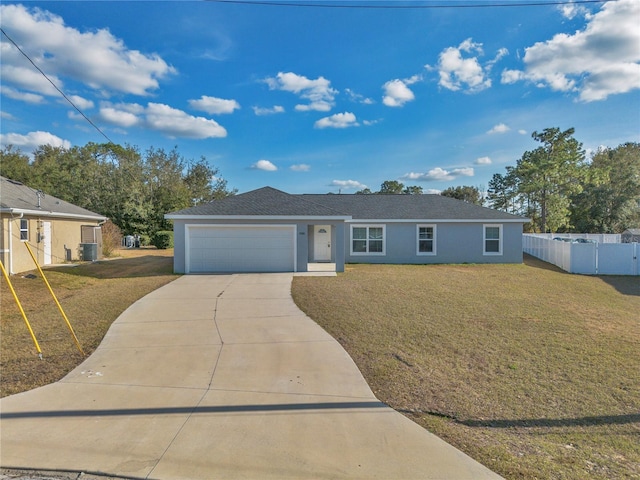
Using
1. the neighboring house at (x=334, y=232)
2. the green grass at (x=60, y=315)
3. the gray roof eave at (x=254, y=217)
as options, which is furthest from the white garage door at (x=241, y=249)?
the green grass at (x=60, y=315)

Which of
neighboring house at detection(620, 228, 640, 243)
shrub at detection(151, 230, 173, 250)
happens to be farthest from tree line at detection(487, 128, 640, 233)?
shrub at detection(151, 230, 173, 250)

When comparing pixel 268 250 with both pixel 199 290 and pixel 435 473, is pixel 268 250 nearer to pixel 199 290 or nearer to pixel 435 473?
pixel 199 290

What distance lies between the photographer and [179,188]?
33.2 m

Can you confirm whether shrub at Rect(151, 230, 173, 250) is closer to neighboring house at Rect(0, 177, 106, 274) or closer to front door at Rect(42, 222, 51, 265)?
neighboring house at Rect(0, 177, 106, 274)

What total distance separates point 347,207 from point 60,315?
1496 centimetres

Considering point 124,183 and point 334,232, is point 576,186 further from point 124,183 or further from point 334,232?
point 124,183

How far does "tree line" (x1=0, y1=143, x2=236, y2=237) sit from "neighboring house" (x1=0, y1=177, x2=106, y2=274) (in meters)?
8.26

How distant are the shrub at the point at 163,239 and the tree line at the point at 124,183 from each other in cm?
179

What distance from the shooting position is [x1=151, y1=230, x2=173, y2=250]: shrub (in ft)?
92.2

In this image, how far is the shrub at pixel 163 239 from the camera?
28.1 metres

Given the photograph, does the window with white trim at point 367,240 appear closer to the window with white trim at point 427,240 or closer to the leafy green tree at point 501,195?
the window with white trim at point 427,240

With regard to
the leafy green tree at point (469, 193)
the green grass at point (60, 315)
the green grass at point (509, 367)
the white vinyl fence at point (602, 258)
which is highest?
the leafy green tree at point (469, 193)

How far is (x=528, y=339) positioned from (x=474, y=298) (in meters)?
3.53

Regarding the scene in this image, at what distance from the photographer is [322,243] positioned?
62.7 ft
